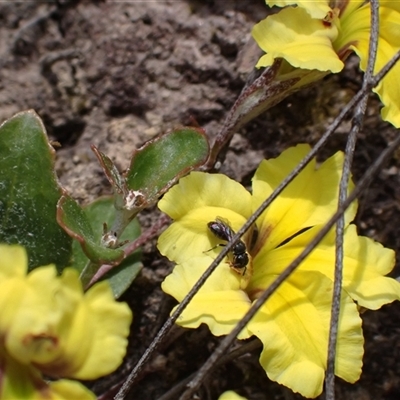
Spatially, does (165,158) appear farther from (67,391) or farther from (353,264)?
(67,391)

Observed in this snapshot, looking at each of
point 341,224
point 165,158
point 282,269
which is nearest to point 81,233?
point 165,158

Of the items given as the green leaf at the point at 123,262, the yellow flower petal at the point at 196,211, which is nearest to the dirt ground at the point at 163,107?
the green leaf at the point at 123,262

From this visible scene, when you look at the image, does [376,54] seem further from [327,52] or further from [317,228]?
[317,228]

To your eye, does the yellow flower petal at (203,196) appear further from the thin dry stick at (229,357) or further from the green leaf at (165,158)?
the thin dry stick at (229,357)

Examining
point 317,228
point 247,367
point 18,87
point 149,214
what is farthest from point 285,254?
point 18,87

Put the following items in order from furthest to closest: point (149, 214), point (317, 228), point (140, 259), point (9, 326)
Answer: point (149, 214)
point (140, 259)
point (317, 228)
point (9, 326)

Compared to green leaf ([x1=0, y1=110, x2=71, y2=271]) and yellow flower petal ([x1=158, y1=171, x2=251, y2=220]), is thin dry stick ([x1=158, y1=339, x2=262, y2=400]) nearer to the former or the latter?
yellow flower petal ([x1=158, y1=171, x2=251, y2=220])
